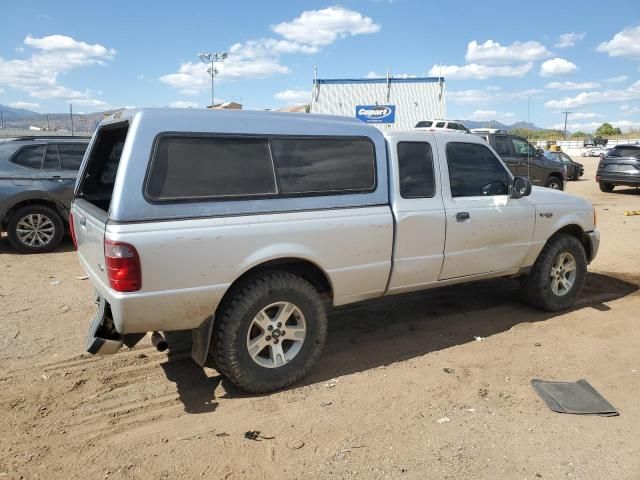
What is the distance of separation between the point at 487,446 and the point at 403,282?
1.55 meters

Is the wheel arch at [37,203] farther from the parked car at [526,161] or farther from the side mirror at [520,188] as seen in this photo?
the parked car at [526,161]

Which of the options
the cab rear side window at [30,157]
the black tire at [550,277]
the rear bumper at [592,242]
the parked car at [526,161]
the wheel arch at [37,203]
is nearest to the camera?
the black tire at [550,277]

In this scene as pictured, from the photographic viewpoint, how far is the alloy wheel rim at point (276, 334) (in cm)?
368

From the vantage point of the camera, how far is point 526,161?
15109 millimetres

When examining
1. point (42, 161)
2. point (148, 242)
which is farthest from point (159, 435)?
point (42, 161)

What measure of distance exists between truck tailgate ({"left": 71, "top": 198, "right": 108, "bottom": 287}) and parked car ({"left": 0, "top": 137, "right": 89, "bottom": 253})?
4.50 m

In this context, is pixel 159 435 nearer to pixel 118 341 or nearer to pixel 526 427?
pixel 118 341

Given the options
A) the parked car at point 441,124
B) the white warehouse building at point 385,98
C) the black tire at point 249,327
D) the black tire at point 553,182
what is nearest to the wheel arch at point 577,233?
the black tire at point 249,327

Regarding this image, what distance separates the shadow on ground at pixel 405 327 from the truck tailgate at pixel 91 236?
1021 mm

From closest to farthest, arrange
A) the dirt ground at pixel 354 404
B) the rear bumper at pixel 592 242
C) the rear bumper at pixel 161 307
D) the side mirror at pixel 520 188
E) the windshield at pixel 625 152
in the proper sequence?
the dirt ground at pixel 354 404 → the rear bumper at pixel 161 307 → the side mirror at pixel 520 188 → the rear bumper at pixel 592 242 → the windshield at pixel 625 152

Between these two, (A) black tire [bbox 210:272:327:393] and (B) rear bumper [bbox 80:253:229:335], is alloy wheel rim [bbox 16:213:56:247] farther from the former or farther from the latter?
(A) black tire [bbox 210:272:327:393]

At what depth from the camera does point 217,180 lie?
11.3ft

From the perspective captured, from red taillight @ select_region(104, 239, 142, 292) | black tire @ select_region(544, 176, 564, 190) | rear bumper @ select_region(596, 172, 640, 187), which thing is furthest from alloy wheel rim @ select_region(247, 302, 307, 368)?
rear bumper @ select_region(596, 172, 640, 187)

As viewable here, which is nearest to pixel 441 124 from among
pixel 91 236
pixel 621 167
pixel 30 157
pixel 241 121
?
pixel 621 167
